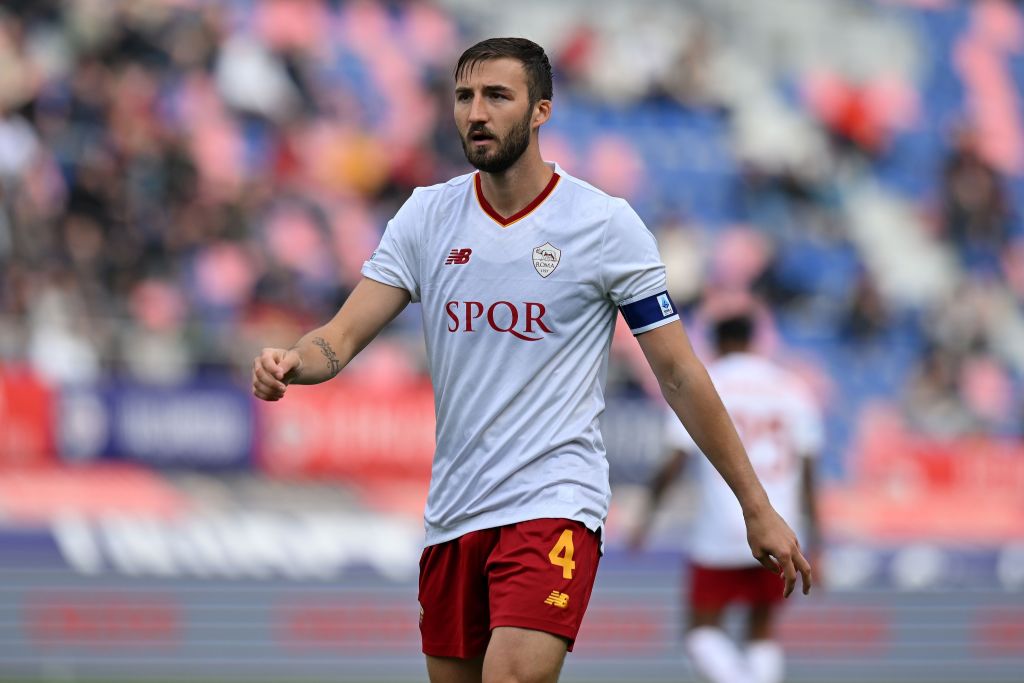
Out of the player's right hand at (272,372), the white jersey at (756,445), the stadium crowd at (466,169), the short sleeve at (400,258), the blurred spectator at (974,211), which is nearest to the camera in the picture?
the player's right hand at (272,372)

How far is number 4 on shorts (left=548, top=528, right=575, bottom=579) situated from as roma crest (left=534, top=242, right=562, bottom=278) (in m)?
0.75

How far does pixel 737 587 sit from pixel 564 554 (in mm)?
4243

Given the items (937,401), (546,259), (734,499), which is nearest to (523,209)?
(546,259)

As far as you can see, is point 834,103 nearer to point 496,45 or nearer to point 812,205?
point 812,205

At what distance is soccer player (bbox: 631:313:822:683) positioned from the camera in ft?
28.4

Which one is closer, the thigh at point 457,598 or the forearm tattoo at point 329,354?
the forearm tattoo at point 329,354

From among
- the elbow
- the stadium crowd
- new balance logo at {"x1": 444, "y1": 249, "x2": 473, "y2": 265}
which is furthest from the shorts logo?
the stadium crowd

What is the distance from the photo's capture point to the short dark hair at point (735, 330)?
877 cm

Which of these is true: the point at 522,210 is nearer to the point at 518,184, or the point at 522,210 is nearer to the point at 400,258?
the point at 518,184

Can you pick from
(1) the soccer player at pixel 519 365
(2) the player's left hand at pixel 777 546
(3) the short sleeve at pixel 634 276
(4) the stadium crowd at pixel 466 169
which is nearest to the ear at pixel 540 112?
(1) the soccer player at pixel 519 365

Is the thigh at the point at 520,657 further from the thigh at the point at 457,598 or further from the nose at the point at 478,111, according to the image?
the nose at the point at 478,111

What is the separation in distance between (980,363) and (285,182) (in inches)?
312

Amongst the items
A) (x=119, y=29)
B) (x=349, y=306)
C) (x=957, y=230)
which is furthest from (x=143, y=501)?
(x=957, y=230)

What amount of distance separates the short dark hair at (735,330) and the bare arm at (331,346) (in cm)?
405
